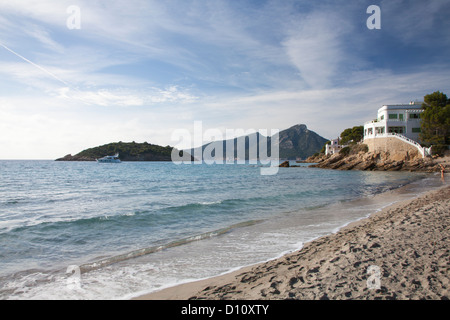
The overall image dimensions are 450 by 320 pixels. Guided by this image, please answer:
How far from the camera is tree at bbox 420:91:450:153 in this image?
47.9m

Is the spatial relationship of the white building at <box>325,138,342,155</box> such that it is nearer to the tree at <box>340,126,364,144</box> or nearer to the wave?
the tree at <box>340,126,364,144</box>

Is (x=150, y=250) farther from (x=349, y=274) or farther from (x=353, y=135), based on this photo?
(x=353, y=135)

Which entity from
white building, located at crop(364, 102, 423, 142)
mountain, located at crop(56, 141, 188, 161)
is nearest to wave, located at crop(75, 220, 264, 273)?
white building, located at crop(364, 102, 423, 142)

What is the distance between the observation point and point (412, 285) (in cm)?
430

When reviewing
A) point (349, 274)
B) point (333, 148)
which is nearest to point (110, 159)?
point (333, 148)

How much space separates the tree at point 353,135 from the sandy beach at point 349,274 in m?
83.6

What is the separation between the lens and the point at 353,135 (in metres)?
84.6

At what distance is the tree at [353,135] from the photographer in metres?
82.7

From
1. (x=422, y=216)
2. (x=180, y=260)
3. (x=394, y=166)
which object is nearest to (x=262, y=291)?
(x=180, y=260)

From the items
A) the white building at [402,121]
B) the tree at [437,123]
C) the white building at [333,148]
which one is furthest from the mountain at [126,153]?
the tree at [437,123]

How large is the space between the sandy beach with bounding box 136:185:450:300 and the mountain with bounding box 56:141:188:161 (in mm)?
164502

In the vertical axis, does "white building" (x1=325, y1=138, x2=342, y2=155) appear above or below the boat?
above

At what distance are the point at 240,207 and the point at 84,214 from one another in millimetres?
8657

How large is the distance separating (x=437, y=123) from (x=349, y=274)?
5770 centimetres
